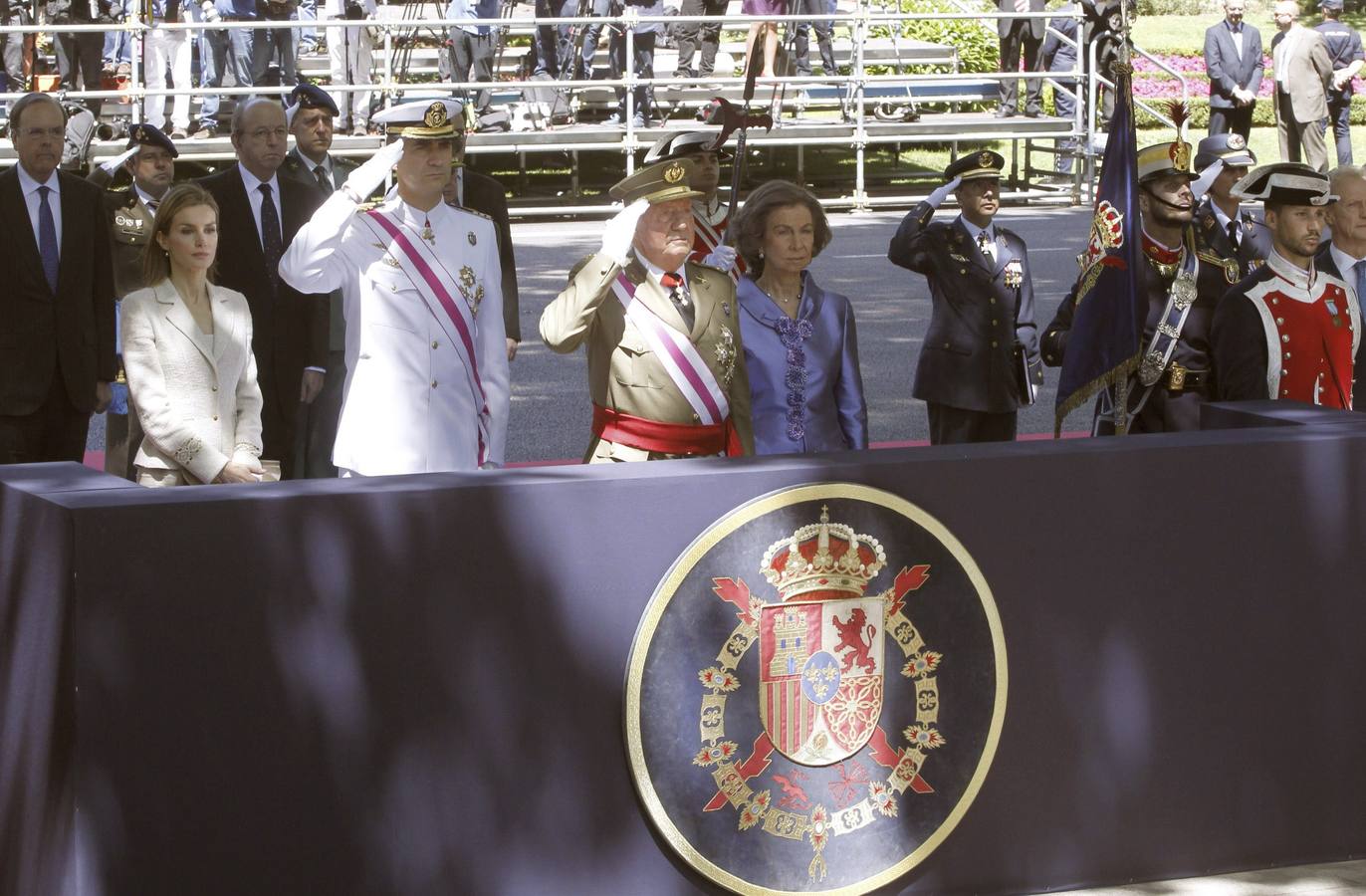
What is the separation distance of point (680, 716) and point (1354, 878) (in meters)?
1.85

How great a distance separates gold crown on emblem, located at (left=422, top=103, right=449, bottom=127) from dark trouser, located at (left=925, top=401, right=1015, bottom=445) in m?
2.79

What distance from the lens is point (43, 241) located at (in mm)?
7578

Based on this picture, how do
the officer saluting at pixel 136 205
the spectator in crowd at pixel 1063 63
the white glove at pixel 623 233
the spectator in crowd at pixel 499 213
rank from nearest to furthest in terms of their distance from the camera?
the white glove at pixel 623 233, the spectator in crowd at pixel 499 213, the officer saluting at pixel 136 205, the spectator in crowd at pixel 1063 63

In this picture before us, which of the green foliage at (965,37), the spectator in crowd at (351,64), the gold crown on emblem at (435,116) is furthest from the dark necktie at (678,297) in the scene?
the green foliage at (965,37)

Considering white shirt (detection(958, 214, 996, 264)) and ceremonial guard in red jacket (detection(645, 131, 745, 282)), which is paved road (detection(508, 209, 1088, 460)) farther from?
ceremonial guard in red jacket (detection(645, 131, 745, 282))

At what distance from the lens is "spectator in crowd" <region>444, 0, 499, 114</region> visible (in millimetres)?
19266

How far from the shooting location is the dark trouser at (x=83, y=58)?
61.4 ft

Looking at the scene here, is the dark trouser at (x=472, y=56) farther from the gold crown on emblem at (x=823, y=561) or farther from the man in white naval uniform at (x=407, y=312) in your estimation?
the gold crown on emblem at (x=823, y=561)

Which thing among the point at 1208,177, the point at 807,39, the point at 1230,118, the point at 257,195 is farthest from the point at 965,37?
the point at 257,195

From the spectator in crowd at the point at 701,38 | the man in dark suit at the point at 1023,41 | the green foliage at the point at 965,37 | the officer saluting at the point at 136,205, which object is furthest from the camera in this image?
the green foliage at the point at 965,37

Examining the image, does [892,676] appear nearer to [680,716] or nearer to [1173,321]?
[680,716]

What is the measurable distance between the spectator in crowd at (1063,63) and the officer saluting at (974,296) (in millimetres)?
13384

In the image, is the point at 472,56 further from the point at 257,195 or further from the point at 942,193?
the point at 942,193

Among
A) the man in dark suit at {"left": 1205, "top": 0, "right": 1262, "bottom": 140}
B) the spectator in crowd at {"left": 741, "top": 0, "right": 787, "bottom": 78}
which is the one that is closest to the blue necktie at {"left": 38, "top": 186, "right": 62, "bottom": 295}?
the spectator in crowd at {"left": 741, "top": 0, "right": 787, "bottom": 78}
